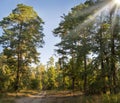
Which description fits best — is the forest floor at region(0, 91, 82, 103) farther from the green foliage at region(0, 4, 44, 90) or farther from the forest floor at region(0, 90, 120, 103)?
the green foliage at region(0, 4, 44, 90)

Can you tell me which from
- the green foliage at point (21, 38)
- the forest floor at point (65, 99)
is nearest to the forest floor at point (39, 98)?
the forest floor at point (65, 99)

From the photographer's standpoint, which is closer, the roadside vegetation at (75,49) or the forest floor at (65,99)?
the forest floor at (65,99)

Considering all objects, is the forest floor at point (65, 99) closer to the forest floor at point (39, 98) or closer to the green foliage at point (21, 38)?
the forest floor at point (39, 98)

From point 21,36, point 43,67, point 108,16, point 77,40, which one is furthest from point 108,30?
point 43,67

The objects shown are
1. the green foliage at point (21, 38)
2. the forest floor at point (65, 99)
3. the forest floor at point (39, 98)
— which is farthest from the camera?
the green foliage at point (21, 38)

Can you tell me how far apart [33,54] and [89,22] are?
14384 millimetres

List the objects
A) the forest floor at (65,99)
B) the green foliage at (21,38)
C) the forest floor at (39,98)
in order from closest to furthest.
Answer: the forest floor at (65,99), the forest floor at (39,98), the green foliage at (21,38)

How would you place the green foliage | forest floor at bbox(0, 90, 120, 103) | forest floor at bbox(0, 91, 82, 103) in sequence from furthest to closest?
the green foliage, forest floor at bbox(0, 91, 82, 103), forest floor at bbox(0, 90, 120, 103)

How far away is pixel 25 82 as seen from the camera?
37.5 meters

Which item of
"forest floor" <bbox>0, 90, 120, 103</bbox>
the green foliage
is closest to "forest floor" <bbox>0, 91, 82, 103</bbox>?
"forest floor" <bbox>0, 90, 120, 103</bbox>

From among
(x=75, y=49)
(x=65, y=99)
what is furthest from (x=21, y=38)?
(x=65, y=99)

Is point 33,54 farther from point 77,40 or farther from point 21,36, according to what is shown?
point 77,40

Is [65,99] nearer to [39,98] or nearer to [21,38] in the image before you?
[39,98]

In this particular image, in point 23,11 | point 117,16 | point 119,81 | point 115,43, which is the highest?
point 23,11
